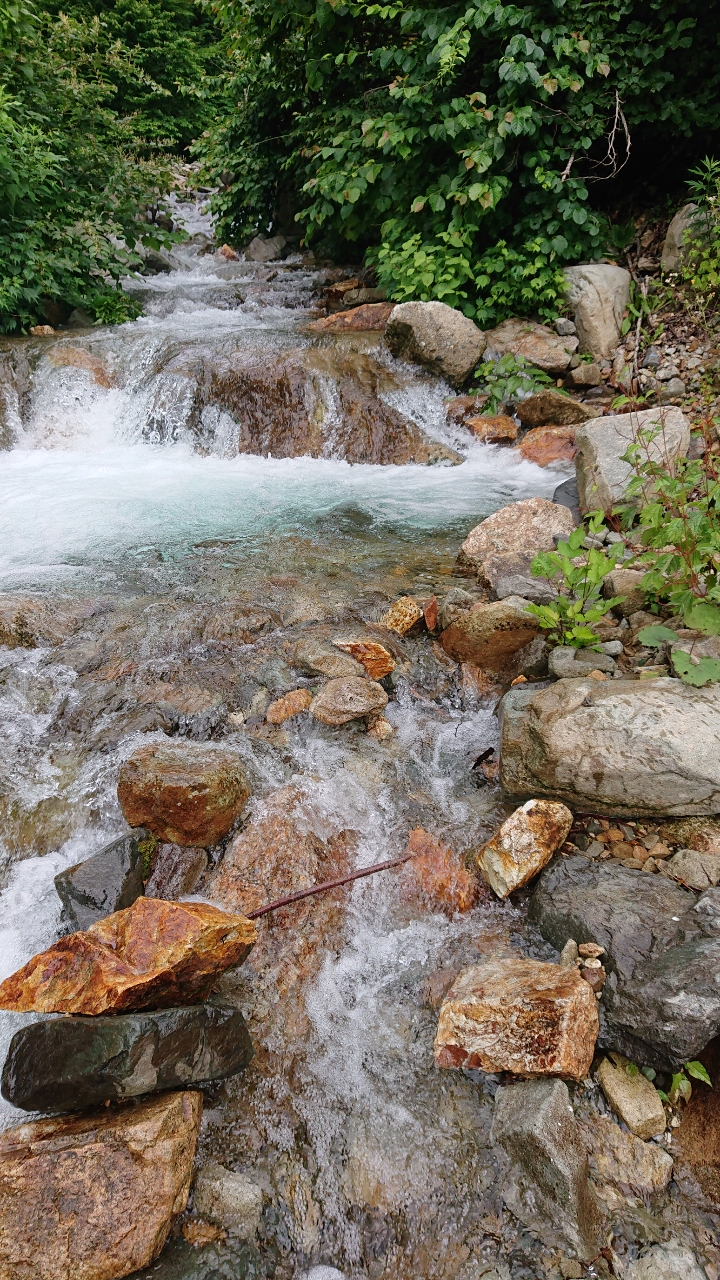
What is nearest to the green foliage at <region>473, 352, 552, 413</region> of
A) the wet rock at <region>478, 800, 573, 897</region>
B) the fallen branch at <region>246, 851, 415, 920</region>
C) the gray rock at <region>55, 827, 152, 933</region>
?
the wet rock at <region>478, 800, 573, 897</region>

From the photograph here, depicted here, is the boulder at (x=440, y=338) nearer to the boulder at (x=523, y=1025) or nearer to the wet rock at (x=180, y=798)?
the wet rock at (x=180, y=798)

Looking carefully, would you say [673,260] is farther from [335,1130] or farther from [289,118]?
[335,1130]

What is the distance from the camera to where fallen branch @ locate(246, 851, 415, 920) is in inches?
95.3

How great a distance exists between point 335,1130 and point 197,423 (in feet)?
21.4

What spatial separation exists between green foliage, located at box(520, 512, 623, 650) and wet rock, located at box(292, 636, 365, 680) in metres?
0.94

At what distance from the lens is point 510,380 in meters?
7.17

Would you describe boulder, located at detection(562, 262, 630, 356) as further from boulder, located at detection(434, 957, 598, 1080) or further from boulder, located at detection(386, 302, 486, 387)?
boulder, located at detection(434, 957, 598, 1080)

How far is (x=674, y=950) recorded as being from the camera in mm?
2053

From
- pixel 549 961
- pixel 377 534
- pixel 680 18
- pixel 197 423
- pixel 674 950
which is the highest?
pixel 680 18

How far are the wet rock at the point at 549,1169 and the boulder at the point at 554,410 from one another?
6.22 meters

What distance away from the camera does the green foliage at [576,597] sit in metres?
3.06

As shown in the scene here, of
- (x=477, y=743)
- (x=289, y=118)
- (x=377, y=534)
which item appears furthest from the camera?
(x=289, y=118)

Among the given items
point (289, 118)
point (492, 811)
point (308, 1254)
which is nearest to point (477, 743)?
point (492, 811)

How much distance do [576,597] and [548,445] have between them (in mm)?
3740
